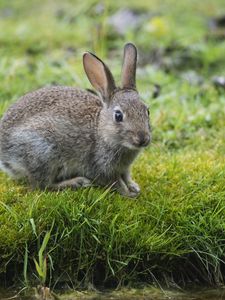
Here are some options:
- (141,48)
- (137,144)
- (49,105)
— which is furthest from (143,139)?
(141,48)

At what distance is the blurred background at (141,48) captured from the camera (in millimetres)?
7977

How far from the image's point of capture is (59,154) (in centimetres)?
594

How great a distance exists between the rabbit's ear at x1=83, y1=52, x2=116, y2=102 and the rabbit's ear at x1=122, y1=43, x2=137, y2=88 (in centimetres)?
12

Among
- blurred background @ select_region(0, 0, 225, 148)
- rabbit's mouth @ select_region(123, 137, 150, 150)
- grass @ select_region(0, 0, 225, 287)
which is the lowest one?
grass @ select_region(0, 0, 225, 287)

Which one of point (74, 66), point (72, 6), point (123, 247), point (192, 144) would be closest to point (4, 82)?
point (74, 66)

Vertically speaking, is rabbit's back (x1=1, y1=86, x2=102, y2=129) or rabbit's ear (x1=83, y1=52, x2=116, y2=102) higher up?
rabbit's ear (x1=83, y1=52, x2=116, y2=102)

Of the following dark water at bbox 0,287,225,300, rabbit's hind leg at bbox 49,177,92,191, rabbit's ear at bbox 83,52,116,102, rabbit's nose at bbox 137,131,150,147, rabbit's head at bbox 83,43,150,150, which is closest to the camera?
dark water at bbox 0,287,225,300

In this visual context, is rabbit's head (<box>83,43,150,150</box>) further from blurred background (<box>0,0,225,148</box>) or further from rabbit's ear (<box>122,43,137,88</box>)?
blurred background (<box>0,0,225,148</box>)

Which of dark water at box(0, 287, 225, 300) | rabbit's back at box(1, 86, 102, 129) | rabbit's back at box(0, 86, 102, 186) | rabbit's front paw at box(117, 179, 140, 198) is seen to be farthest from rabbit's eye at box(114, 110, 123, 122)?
dark water at box(0, 287, 225, 300)

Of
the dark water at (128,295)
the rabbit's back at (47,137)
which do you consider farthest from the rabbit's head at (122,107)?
the dark water at (128,295)

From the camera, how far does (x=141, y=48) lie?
10445 mm

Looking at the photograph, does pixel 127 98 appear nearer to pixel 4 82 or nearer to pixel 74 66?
pixel 4 82

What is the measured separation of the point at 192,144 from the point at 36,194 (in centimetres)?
214

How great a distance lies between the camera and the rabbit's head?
18.8ft
